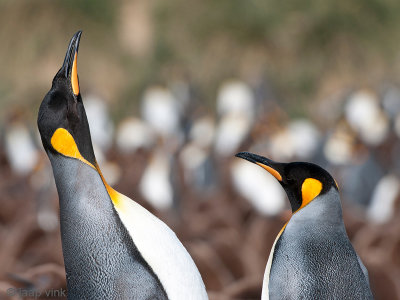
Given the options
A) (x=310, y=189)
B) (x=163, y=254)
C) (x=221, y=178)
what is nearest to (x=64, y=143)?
(x=163, y=254)

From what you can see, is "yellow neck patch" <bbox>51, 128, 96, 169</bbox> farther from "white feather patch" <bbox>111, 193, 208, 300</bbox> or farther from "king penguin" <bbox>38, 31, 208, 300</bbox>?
"white feather patch" <bbox>111, 193, 208, 300</bbox>

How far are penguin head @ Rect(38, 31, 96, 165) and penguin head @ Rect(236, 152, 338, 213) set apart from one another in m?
0.47

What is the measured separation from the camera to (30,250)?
4.53 meters

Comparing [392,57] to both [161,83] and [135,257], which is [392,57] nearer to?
[161,83]

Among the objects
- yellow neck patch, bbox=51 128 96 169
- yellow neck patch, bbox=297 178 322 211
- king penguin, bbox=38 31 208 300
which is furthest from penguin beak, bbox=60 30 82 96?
yellow neck patch, bbox=297 178 322 211

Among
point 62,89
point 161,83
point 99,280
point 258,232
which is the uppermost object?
point 62,89

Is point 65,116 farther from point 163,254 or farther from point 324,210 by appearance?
point 324,210

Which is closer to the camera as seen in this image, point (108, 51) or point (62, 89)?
point (62, 89)

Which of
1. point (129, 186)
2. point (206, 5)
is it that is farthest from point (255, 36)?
point (129, 186)

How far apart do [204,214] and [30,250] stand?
1.92 m

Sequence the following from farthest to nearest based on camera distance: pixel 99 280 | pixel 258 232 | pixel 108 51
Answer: pixel 108 51
pixel 258 232
pixel 99 280

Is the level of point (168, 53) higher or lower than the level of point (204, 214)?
lower

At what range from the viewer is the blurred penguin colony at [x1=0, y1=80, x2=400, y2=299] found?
151 inches

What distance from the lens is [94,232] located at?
2.04m
